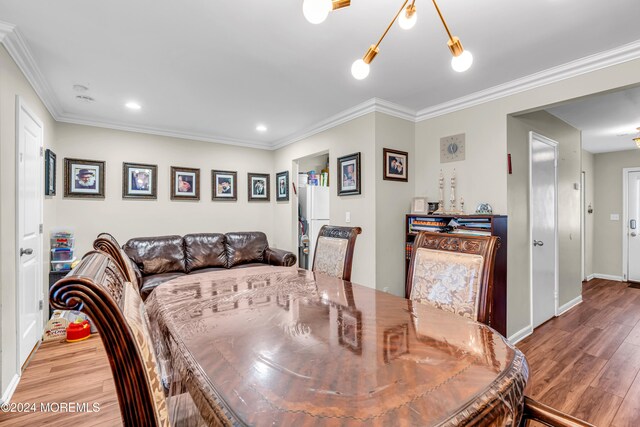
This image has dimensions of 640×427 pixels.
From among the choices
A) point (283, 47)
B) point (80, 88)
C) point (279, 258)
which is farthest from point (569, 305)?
point (80, 88)

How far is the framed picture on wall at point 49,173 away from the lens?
10.3ft

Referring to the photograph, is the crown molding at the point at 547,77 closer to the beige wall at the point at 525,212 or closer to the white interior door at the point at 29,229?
the beige wall at the point at 525,212

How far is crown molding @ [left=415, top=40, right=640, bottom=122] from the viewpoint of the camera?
2211 millimetres

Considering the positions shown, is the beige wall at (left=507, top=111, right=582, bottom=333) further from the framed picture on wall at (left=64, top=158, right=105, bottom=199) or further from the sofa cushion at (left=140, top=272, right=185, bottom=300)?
the framed picture on wall at (left=64, top=158, right=105, bottom=199)

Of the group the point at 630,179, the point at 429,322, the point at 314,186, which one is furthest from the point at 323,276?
the point at 630,179

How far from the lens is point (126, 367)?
54 centimetres

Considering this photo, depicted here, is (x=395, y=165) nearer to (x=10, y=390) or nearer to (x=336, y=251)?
(x=336, y=251)

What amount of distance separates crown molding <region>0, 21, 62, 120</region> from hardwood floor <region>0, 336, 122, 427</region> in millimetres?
2444

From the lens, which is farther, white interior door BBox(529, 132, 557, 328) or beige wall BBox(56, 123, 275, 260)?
beige wall BBox(56, 123, 275, 260)

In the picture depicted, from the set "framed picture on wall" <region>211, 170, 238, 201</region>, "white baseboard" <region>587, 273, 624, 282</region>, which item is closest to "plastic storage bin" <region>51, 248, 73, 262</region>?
"framed picture on wall" <region>211, 170, 238, 201</region>

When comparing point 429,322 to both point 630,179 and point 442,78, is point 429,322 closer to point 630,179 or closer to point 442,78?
point 442,78

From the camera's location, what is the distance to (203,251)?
425cm

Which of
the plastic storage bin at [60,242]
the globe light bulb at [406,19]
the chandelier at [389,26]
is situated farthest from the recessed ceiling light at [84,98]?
the globe light bulb at [406,19]

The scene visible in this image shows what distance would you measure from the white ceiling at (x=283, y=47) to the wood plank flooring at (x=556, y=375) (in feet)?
7.74
